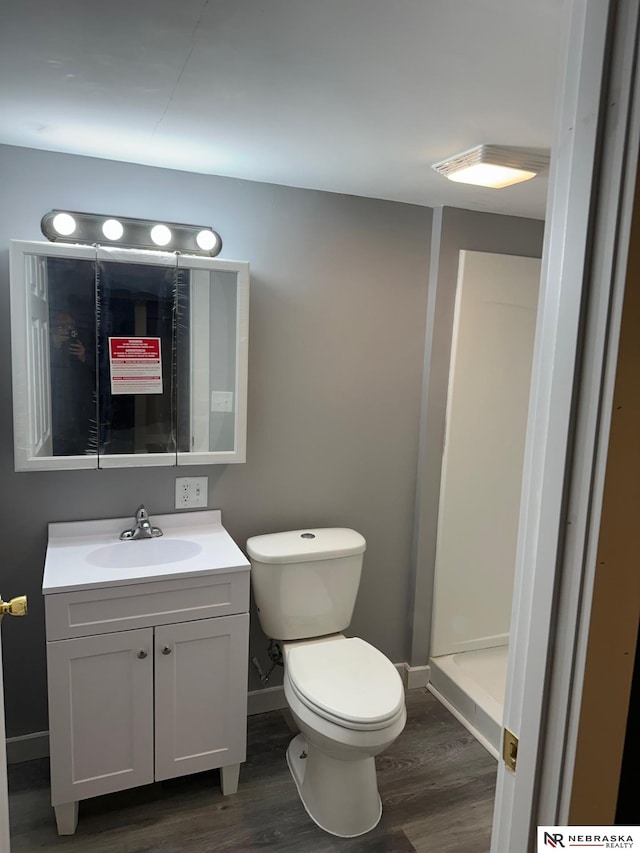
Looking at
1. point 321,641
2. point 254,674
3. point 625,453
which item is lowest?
point 254,674

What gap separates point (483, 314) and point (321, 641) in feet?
4.97

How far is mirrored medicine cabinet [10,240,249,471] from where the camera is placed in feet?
6.31

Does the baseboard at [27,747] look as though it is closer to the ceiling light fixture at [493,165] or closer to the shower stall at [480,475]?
the shower stall at [480,475]

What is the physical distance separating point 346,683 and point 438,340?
1.42 meters

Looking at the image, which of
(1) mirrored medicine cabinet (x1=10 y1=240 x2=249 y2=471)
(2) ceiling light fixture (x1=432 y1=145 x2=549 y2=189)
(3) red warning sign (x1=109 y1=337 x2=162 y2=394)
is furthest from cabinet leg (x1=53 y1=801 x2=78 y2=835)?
(2) ceiling light fixture (x1=432 y1=145 x2=549 y2=189)

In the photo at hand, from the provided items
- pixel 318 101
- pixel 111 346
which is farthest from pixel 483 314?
pixel 111 346

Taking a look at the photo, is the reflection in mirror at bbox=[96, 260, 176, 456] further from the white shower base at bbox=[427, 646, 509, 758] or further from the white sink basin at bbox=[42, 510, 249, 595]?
the white shower base at bbox=[427, 646, 509, 758]

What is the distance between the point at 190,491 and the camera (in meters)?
2.27

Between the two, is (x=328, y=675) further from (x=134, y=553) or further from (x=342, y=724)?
(x=134, y=553)

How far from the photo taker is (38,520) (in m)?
2.07

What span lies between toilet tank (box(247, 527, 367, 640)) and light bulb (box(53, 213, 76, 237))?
1261mm

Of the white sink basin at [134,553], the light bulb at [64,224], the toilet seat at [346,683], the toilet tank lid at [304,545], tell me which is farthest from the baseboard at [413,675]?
the light bulb at [64,224]

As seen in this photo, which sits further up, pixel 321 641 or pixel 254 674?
pixel 321 641

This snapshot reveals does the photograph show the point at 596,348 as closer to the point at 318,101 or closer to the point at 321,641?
the point at 318,101
